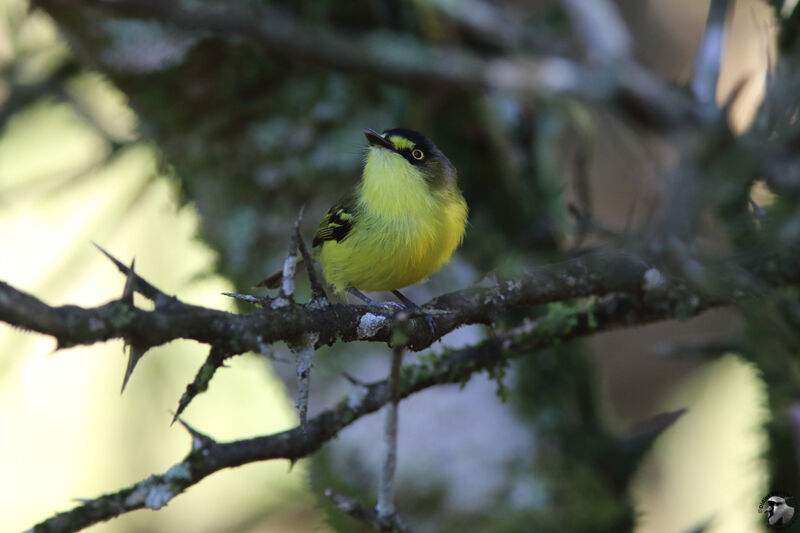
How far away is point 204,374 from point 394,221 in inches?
69.3

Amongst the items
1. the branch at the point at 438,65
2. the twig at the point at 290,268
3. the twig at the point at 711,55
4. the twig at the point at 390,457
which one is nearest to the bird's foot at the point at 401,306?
the twig at the point at 390,457

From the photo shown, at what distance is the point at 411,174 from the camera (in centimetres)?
351

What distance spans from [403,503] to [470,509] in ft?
1.29

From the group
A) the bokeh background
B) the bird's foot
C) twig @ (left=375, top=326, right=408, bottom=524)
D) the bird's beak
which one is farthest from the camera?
the bokeh background

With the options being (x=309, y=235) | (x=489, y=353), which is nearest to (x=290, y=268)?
(x=489, y=353)

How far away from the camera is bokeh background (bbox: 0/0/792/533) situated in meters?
4.40

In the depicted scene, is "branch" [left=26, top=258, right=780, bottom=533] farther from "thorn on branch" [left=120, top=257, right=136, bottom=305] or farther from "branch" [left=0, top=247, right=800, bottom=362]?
"thorn on branch" [left=120, top=257, right=136, bottom=305]

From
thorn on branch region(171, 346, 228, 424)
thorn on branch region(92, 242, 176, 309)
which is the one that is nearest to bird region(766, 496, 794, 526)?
thorn on branch region(171, 346, 228, 424)

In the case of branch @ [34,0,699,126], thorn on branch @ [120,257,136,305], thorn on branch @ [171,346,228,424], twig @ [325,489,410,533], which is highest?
branch @ [34,0,699,126]

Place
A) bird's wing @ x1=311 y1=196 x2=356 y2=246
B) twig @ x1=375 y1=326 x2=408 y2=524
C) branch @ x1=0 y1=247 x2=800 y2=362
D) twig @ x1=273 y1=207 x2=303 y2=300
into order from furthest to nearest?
bird's wing @ x1=311 y1=196 x2=356 y2=246 < twig @ x1=375 y1=326 x2=408 y2=524 < twig @ x1=273 y1=207 x2=303 y2=300 < branch @ x1=0 y1=247 x2=800 y2=362

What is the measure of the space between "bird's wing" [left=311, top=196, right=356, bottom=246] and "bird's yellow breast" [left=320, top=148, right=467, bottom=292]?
45 mm

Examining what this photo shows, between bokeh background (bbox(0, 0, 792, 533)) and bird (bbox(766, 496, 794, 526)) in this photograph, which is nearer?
bird (bbox(766, 496, 794, 526))

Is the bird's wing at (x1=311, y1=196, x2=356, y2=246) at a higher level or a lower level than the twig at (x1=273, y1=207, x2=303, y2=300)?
higher

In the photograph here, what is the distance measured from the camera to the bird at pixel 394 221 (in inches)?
126
